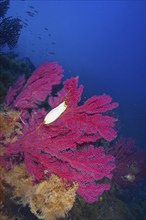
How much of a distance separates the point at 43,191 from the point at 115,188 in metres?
4.51

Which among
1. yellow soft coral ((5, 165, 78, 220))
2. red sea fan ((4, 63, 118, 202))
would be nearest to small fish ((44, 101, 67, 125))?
red sea fan ((4, 63, 118, 202))

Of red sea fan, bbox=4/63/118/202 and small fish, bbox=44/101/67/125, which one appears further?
red sea fan, bbox=4/63/118/202

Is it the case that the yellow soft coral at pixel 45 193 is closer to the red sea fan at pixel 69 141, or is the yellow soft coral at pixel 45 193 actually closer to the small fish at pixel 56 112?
the red sea fan at pixel 69 141

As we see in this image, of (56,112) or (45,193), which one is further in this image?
(45,193)

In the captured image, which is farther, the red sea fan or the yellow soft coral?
the red sea fan

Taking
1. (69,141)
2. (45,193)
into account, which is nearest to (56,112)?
(69,141)

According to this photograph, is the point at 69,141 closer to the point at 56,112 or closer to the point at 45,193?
the point at 56,112

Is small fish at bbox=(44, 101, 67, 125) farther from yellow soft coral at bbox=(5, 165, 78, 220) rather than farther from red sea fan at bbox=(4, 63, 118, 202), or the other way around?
yellow soft coral at bbox=(5, 165, 78, 220)

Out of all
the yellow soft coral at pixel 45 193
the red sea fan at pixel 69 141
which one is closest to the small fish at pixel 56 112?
the red sea fan at pixel 69 141

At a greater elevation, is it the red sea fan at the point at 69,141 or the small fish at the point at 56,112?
the small fish at the point at 56,112

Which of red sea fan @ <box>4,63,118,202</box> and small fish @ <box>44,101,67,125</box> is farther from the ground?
small fish @ <box>44,101,67,125</box>

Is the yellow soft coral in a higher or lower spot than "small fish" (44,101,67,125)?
lower

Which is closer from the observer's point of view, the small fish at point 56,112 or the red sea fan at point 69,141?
the small fish at point 56,112

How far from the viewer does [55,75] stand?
3.10 metres
